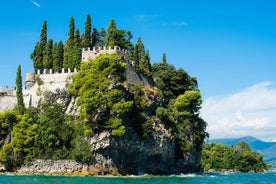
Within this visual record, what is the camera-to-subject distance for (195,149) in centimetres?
8212

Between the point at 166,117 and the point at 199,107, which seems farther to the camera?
the point at 199,107

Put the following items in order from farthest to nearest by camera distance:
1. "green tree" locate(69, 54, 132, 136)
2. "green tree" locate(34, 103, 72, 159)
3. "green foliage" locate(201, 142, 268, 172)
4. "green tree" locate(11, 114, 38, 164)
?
"green foliage" locate(201, 142, 268, 172), "green tree" locate(11, 114, 38, 164), "green tree" locate(34, 103, 72, 159), "green tree" locate(69, 54, 132, 136)

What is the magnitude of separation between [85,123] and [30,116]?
27.7 feet

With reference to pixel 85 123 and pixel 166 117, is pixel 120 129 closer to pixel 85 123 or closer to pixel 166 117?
pixel 85 123

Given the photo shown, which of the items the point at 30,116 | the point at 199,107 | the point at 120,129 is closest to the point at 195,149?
the point at 199,107

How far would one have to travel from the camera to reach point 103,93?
60969 millimetres

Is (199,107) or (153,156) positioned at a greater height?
(199,107)

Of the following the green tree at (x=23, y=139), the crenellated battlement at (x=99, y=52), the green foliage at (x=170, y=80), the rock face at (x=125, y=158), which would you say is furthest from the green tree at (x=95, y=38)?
the green tree at (x=23, y=139)

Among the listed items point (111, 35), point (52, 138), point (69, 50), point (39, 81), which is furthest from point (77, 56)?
point (52, 138)

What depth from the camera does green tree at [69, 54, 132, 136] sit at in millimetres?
59781

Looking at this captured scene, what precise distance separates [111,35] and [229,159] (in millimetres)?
66296

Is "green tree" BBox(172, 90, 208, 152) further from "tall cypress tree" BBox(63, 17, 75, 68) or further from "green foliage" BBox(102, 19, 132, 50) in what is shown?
"tall cypress tree" BBox(63, 17, 75, 68)

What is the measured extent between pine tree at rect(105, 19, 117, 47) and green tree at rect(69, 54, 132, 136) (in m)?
8.45

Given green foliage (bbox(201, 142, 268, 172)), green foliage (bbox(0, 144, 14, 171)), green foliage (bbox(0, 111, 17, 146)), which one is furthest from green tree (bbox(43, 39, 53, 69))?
green foliage (bbox(201, 142, 268, 172))
